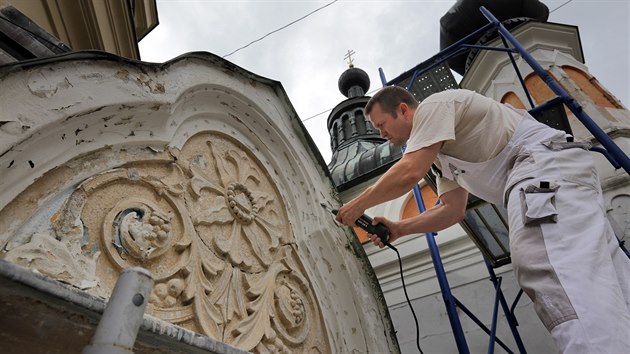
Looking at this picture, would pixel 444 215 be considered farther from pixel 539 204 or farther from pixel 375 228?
pixel 539 204

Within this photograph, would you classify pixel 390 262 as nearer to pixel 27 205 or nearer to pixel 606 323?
pixel 606 323

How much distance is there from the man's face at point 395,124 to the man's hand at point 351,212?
47cm

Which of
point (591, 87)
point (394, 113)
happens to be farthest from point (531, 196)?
point (591, 87)

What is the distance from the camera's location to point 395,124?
241 centimetres

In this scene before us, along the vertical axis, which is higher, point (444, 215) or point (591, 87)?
point (591, 87)

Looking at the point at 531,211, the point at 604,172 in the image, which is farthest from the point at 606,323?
the point at 604,172

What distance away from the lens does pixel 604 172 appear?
4.69m

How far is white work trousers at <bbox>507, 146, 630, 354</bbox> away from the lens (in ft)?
4.43

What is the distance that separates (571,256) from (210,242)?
1.40 meters

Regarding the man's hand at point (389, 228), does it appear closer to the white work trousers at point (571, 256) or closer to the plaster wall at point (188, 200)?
the plaster wall at point (188, 200)

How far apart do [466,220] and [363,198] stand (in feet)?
5.89

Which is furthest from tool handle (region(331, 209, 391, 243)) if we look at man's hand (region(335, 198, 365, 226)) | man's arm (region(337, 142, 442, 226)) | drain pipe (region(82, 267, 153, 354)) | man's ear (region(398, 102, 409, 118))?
drain pipe (region(82, 267, 153, 354))

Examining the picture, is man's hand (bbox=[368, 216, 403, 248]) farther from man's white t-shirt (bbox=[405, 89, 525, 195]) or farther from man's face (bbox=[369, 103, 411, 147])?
man's white t-shirt (bbox=[405, 89, 525, 195])

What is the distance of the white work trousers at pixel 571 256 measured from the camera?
4.43 ft
